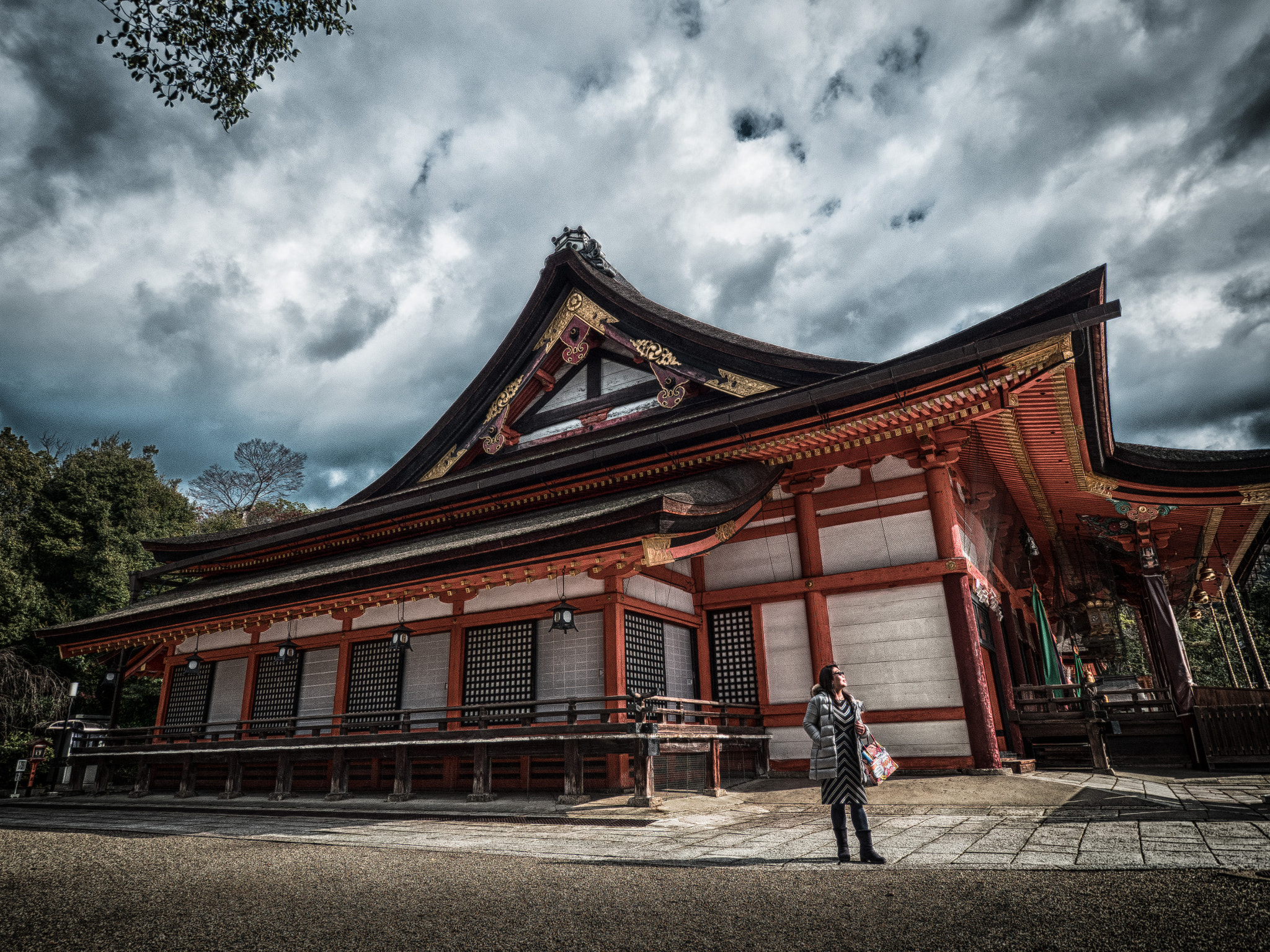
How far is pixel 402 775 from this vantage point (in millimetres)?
10859

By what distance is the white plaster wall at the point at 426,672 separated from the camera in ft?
41.7

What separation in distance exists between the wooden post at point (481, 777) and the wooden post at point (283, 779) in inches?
166

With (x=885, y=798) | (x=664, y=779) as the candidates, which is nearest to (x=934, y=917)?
A: (x=885, y=798)

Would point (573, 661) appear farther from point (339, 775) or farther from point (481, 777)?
point (339, 775)

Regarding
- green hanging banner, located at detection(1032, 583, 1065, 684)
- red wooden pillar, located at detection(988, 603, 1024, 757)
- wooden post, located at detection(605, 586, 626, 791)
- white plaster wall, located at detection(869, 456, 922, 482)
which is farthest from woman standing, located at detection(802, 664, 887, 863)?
green hanging banner, located at detection(1032, 583, 1065, 684)

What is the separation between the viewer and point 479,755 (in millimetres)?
10211

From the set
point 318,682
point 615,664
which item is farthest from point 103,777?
point 615,664

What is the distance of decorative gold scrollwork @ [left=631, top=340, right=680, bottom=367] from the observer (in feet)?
45.8

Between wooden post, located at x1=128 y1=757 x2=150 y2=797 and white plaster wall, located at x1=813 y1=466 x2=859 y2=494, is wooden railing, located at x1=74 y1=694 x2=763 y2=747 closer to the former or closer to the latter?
wooden post, located at x1=128 y1=757 x2=150 y2=797

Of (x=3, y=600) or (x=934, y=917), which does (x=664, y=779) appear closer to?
(x=934, y=917)

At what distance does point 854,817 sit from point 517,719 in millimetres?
6736

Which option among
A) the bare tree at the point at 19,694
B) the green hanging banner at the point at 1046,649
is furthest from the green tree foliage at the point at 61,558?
the green hanging banner at the point at 1046,649

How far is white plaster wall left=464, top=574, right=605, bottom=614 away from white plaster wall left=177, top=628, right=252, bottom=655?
6507mm

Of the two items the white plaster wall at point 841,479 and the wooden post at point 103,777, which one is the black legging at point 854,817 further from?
the wooden post at point 103,777
